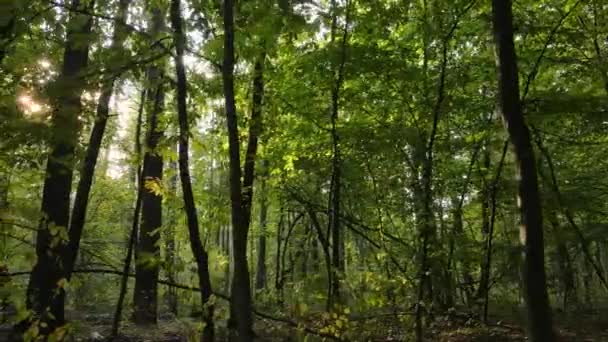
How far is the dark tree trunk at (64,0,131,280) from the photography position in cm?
364

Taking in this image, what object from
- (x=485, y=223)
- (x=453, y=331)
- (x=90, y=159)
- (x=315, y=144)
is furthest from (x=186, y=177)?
(x=485, y=223)

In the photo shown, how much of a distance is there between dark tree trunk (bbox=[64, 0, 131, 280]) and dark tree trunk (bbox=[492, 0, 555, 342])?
2.85m

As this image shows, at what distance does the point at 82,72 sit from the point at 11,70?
1.58 ft

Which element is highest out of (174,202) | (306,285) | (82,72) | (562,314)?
(82,72)

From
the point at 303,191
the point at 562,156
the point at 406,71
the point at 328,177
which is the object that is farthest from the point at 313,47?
the point at 562,156

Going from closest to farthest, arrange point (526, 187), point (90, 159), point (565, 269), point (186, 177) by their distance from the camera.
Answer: point (526, 187), point (186, 177), point (90, 159), point (565, 269)

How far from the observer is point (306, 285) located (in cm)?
814

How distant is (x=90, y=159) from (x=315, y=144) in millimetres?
4367

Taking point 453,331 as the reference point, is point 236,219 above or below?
above

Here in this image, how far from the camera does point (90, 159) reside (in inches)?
274

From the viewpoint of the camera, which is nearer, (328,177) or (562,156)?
(328,177)

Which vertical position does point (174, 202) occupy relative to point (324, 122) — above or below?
below

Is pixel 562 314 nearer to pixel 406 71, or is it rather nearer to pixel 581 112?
pixel 581 112

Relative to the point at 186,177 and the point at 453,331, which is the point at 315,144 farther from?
the point at 186,177
